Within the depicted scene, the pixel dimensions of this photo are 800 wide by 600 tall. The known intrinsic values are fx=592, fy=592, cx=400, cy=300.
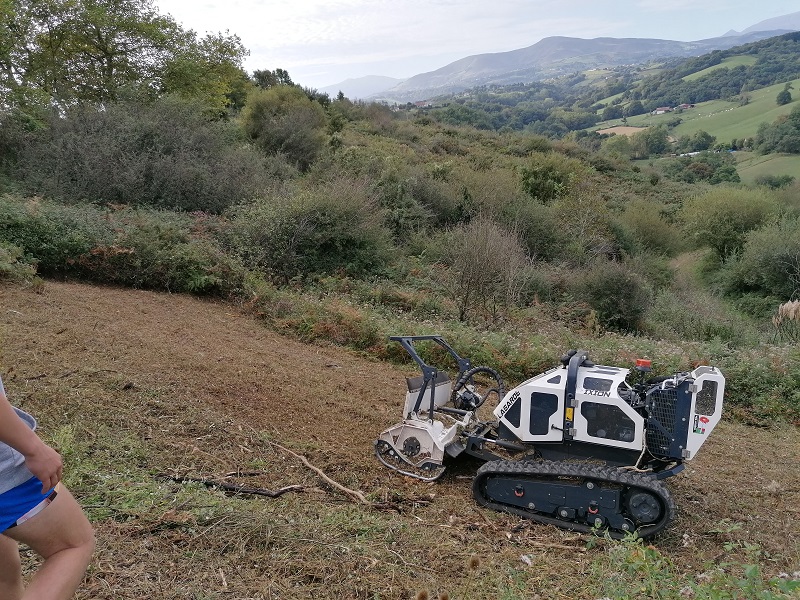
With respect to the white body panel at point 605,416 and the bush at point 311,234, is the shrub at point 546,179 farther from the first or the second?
the white body panel at point 605,416

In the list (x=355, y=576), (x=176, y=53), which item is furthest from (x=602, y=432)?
(x=176, y=53)

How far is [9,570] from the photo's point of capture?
97.7 inches

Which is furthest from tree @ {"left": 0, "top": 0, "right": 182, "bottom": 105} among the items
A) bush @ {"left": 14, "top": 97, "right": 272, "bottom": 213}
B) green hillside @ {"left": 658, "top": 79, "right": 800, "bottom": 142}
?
green hillside @ {"left": 658, "top": 79, "right": 800, "bottom": 142}

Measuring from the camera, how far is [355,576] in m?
3.61

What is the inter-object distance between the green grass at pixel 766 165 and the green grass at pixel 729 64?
5687cm

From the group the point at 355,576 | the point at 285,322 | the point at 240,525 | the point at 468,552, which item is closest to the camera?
the point at 355,576

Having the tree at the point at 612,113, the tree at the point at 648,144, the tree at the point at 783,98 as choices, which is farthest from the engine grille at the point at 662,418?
the tree at the point at 612,113

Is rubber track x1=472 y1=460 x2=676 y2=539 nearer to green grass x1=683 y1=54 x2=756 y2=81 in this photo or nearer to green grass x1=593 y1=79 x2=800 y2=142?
green grass x1=593 y1=79 x2=800 y2=142

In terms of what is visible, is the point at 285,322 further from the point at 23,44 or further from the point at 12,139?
the point at 23,44

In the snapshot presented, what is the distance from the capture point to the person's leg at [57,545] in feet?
7.59

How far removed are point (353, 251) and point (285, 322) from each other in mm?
5129

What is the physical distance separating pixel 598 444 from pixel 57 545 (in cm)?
418

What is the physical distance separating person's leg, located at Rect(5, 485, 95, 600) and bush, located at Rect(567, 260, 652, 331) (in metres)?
14.8

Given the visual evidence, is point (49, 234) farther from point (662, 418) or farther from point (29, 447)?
point (662, 418)
